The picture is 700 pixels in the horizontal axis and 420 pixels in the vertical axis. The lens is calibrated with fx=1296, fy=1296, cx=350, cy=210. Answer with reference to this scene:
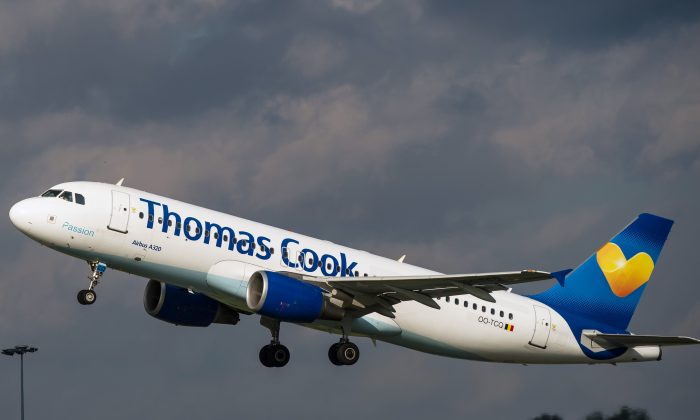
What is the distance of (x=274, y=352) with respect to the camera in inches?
1925

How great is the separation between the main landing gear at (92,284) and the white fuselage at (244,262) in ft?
1.26

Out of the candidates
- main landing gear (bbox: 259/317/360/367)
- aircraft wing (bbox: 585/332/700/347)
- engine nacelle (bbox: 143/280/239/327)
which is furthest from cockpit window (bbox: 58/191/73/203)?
aircraft wing (bbox: 585/332/700/347)

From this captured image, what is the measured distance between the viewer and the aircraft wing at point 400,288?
141 feet

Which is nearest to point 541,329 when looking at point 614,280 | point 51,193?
point 614,280

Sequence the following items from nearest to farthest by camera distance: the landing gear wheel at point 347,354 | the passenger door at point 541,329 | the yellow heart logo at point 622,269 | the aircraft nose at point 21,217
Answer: the aircraft nose at point 21,217 → the landing gear wheel at point 347,354 → the passenger door at point 541,329 → the yellow heart logo at point 622,269

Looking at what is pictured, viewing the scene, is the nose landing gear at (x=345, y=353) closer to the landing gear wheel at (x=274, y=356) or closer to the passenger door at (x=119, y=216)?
the landing gear wheel at (x=274, y=356)

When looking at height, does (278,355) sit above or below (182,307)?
below

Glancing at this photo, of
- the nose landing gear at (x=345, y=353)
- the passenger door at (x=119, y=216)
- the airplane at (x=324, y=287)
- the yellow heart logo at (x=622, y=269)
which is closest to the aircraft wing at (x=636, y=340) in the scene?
the airplane at (x=324, y=287)

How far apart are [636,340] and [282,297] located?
50.0ft

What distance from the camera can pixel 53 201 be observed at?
144 feet

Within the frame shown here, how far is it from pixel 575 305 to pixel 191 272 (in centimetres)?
1681

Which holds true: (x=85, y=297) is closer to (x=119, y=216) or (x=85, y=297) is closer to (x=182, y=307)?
(x=119, y=216)

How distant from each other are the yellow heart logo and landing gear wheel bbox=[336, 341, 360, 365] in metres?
12.5

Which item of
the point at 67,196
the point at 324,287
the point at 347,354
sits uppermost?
the point at 67,196
